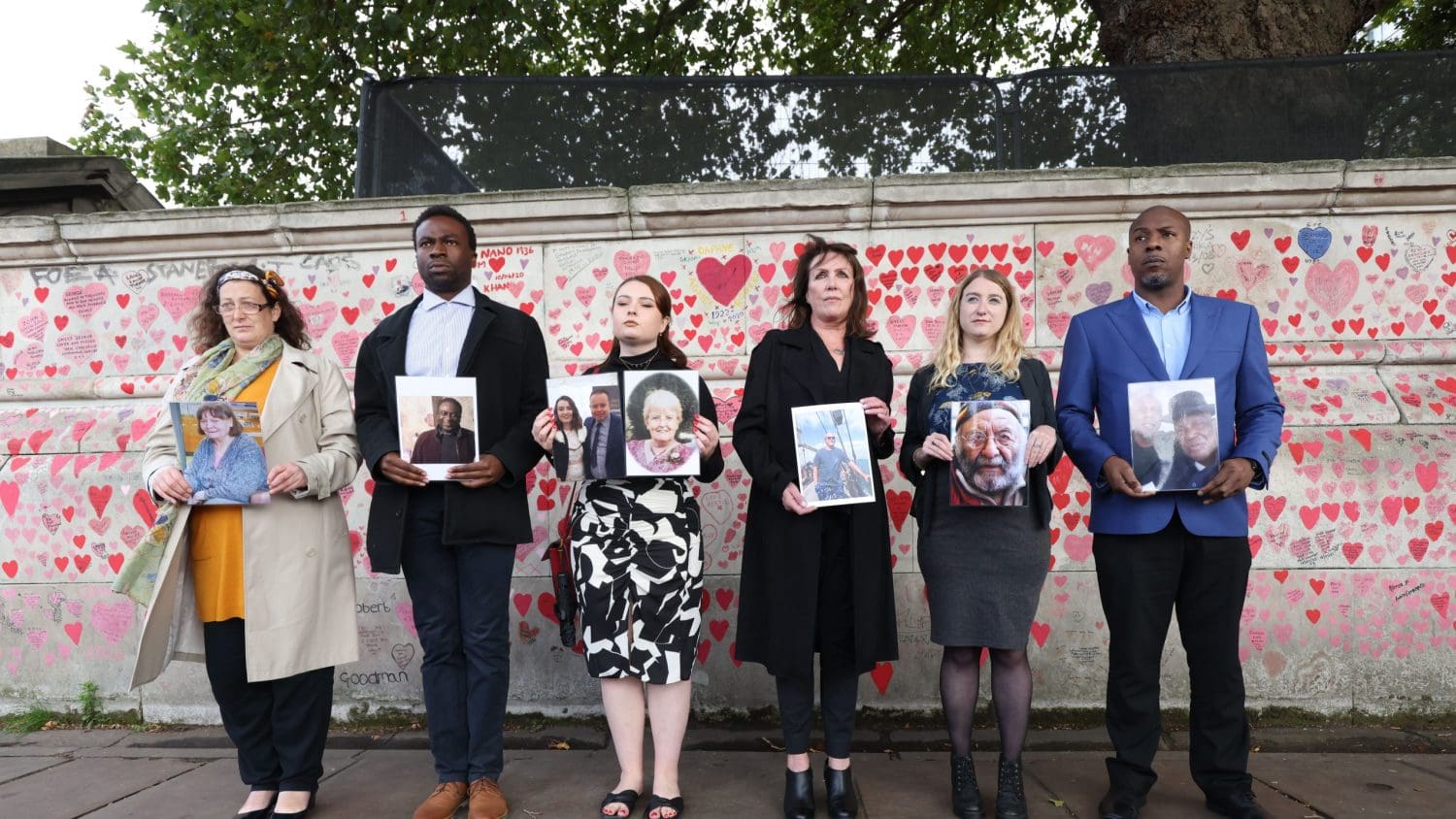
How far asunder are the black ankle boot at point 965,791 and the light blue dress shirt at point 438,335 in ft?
8.10

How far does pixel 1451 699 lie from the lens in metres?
4.34

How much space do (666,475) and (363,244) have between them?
2706mm

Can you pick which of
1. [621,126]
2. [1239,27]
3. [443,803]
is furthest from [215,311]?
[1239,27]

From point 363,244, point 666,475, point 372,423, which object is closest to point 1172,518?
point 666,475

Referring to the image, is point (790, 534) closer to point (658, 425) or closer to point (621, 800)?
point (658, 425)

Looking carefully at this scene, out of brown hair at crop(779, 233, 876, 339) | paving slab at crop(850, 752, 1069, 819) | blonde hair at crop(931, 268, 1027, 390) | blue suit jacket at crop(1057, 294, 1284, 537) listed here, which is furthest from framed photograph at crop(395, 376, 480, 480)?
blue suit jacket at crop(1057, 294, 1284, 537)

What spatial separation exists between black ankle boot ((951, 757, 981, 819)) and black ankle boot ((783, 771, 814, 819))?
0.55m

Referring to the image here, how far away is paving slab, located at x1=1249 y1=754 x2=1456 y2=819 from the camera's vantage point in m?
3.34

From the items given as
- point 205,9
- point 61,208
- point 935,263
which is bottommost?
point 935,263

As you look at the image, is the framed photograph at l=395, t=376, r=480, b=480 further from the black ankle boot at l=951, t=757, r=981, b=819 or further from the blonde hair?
the black ankle boot at l=951, t=757, r=981, b=819

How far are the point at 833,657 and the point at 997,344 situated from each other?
1.35m

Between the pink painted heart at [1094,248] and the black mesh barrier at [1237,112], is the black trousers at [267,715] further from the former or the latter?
the black mesh barrier at [1237,112]

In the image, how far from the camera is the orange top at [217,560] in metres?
3.27

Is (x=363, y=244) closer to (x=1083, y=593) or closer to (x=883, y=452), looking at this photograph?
(x=883, y=452)
